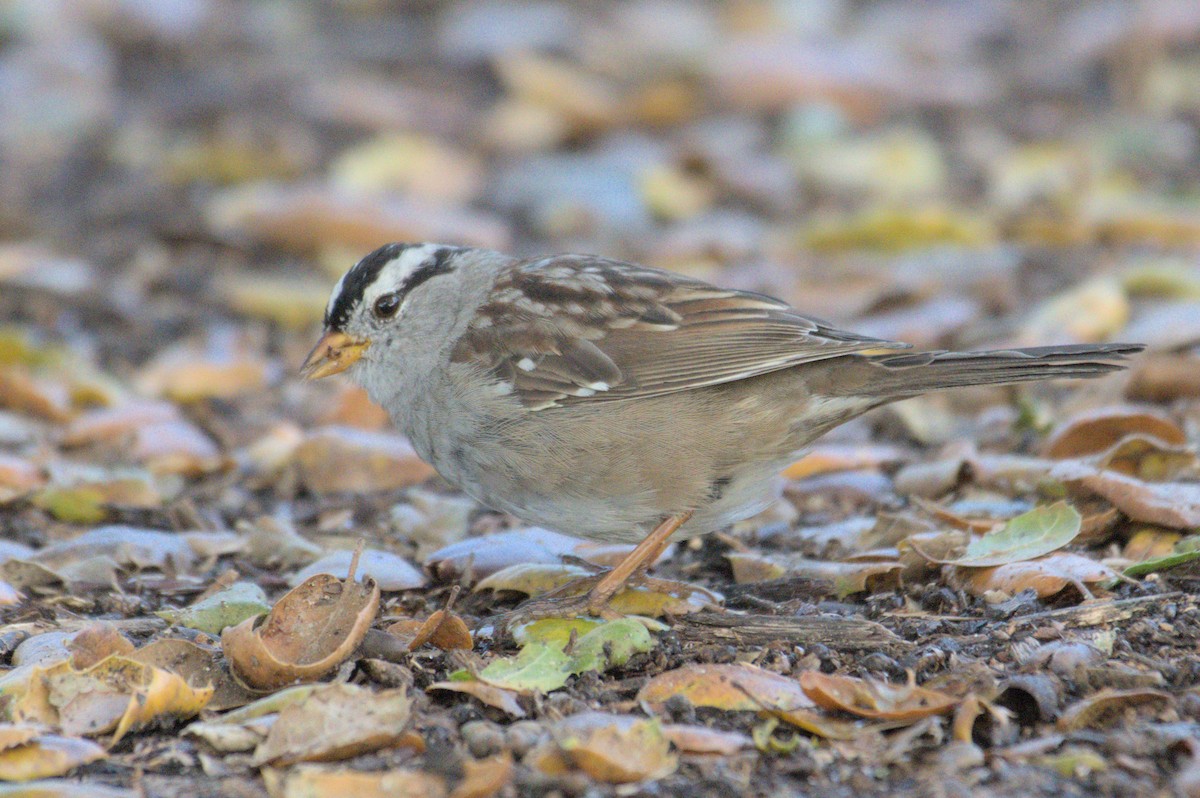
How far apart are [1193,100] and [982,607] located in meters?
5.71

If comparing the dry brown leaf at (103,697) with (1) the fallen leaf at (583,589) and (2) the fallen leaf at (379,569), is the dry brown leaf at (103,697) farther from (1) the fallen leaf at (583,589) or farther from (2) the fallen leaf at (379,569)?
(1) the fallen leaf at (583,589)

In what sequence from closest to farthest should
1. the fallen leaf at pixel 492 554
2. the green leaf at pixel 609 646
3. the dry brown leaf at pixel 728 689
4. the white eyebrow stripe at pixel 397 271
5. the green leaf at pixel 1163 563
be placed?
the dry brown leaf at pixel 728 689 < the green leaf at pixel 609 646 < the green leaf at pixel 1163 563 < the fallen leaf at pixel 492 554 < the white eyebrow stripe at pixel 397 271

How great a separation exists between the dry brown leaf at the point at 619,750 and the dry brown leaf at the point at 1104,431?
1.90 m

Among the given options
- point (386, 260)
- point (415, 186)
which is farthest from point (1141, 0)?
point (386, 260)

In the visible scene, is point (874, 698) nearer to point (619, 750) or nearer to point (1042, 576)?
point (619, 750)

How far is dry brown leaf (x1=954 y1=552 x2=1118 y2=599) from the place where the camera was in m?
2.99

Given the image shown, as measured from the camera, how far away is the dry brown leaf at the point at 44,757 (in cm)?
236

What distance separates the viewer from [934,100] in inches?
318

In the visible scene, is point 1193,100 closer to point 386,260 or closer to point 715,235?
point 715,235

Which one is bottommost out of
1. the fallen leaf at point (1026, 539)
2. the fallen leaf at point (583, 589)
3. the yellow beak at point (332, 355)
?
the fallen leaf at point (583, 589)

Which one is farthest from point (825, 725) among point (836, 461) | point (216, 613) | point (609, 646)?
point (836, 461)

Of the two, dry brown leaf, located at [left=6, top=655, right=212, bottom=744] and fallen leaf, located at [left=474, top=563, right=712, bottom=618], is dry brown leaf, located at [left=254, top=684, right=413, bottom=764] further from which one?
fallen leaf, located at [left=474, top=563, right=712, bottom=618]

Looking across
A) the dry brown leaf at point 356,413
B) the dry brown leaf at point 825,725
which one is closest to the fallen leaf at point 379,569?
the dry brown leaf at point 825,725

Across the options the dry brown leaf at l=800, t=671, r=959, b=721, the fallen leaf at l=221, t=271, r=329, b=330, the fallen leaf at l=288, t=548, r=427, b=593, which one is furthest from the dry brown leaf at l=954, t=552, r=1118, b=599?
the fallen leaf at l=221, t=271, r=329, b=330
